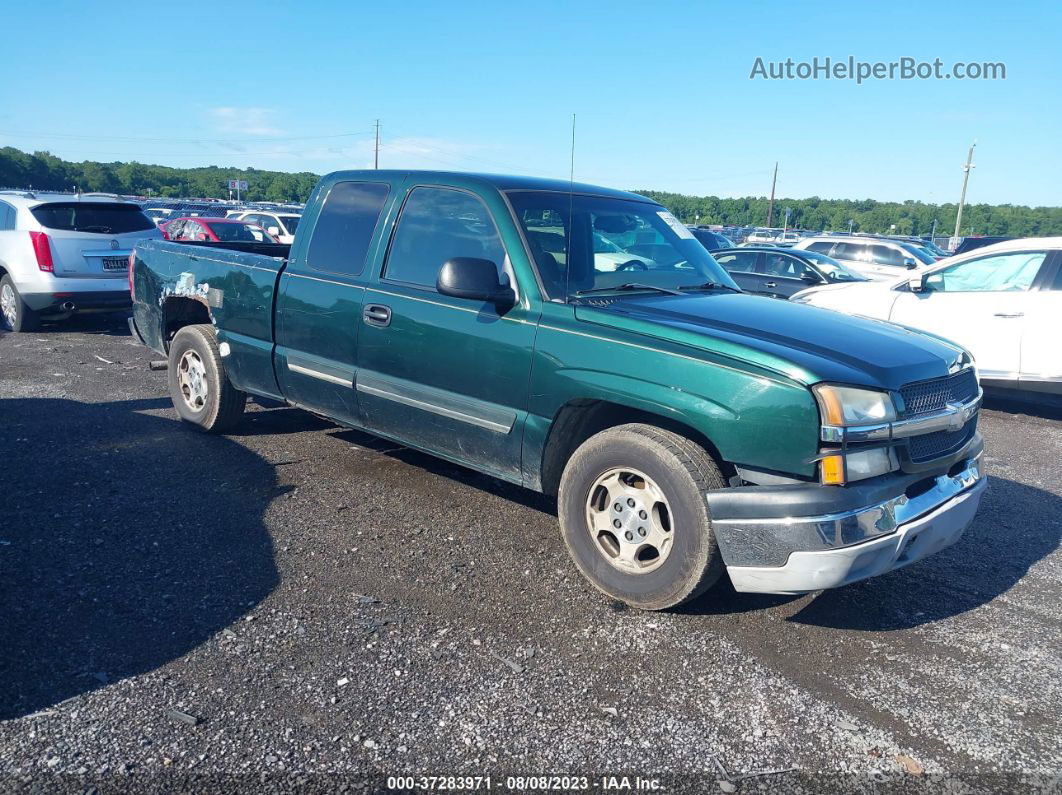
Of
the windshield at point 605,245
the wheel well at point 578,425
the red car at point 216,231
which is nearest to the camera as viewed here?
the wheel well at point 578,425

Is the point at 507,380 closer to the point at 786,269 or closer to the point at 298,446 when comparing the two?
the point at 298,446

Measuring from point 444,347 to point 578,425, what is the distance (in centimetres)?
85

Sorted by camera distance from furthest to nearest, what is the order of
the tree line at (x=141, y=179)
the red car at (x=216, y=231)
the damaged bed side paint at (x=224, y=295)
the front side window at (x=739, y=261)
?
1. the tree line at (x=141, y=179)
2. the red car at (x=216, y=231)
3. the front side window at (x=739, y=261)
4. the damaged bed side paint at (x=224, y=295)

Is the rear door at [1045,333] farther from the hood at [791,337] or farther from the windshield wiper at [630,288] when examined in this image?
the windshield wiper at [630,288]

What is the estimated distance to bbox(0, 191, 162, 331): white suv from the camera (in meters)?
10.3

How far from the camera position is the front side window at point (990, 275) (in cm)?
834

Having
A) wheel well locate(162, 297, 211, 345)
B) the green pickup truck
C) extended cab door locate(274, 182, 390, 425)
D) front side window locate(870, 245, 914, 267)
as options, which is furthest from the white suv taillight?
front side window locate(870, 245, 914, 267)

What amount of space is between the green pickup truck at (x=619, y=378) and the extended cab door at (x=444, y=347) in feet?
0.04

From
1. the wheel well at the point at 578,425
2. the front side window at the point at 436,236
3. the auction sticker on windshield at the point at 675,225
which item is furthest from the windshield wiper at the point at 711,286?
the front side window at the point at 436,236

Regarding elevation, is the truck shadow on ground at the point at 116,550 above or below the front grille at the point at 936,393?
below

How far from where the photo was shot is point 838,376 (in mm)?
3316

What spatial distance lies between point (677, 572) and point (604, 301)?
1.38m

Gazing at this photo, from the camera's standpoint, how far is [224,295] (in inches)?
227

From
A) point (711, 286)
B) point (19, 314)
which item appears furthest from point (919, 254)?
point (19, 314)
